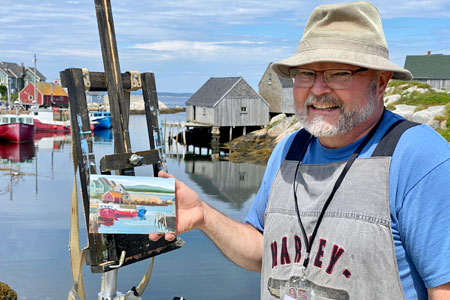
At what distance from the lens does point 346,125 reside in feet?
7.46

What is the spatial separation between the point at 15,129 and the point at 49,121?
541 inches

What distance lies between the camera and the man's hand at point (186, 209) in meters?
2.68

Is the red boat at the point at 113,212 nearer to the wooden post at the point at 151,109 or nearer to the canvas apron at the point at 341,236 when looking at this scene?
the canvas apron at the point at 341,236

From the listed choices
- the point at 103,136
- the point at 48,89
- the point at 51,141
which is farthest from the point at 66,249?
the point at 48,89

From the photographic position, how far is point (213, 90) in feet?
160

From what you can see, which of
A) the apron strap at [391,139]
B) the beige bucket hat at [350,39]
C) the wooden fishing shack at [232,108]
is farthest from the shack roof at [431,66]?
the apron strap at [391,139]

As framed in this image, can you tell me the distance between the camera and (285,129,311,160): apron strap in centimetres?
257

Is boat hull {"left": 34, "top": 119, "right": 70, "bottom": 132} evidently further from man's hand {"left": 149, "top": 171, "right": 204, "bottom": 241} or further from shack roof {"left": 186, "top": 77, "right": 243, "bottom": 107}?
man's hand {"left": 149, "top": 171, "right": 204, "bottom": 241}

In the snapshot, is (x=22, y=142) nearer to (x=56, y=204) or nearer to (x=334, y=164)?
(x=56, y=204)

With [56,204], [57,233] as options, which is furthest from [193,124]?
[57,233]

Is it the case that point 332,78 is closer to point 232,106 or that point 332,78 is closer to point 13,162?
point 13,162

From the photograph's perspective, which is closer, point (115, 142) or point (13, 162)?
point (115, 142)

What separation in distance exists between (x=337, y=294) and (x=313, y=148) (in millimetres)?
756

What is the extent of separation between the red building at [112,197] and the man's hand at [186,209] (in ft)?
0.79
